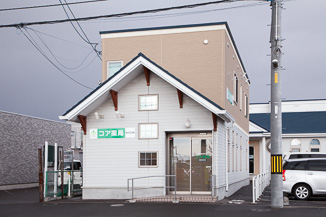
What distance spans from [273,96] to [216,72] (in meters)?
5.96

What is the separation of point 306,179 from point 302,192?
577 mm

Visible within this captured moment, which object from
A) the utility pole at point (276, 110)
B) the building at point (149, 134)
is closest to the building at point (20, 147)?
the building at point (149, 134)

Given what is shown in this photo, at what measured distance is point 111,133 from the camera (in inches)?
797

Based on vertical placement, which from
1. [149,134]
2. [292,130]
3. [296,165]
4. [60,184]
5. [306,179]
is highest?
[292,130]

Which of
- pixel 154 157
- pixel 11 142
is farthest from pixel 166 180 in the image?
pixel 11 142

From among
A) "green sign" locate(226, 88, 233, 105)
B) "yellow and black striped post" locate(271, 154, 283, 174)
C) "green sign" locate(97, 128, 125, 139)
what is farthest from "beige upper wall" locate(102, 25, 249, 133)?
"yellow and black striped post" locate(271, 154, 283, 174)

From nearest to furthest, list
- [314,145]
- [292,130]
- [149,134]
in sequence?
[149,134] < [314,145] < [292,130]

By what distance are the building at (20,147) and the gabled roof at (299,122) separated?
63.4 ft

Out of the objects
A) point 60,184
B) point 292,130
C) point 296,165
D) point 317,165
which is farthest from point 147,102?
point 292,130

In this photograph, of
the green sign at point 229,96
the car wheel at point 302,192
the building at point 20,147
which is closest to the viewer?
the car wheel at point 302,192

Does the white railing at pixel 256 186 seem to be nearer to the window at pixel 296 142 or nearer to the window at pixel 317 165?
the window at pixel 317 165

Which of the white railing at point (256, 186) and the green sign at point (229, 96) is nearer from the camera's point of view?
the white railing at point (256, 186)

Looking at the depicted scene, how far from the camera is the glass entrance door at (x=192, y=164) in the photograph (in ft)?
63.9

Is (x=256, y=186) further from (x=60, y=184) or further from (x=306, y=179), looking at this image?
(x=60, y=184)
